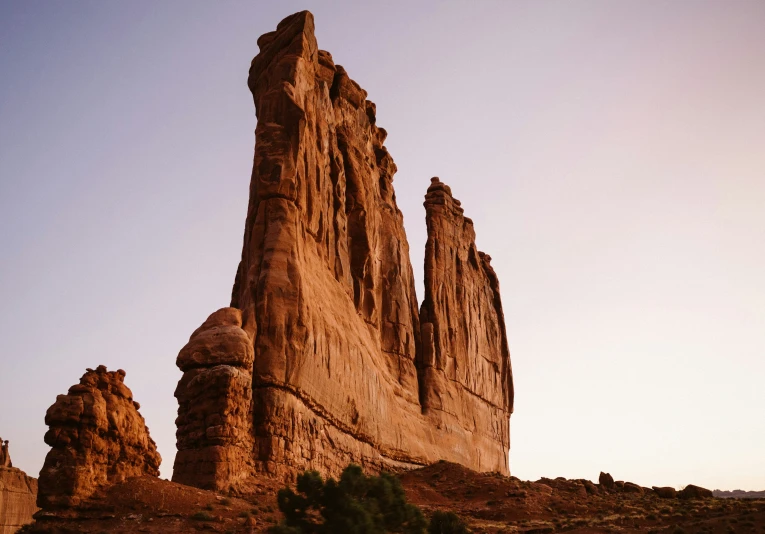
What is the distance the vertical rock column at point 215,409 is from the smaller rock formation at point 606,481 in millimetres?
25794

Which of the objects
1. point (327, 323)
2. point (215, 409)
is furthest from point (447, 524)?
point (327, 323)

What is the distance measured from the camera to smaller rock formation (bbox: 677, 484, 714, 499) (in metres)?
42.8

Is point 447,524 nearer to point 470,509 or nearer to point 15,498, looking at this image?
point 470,509

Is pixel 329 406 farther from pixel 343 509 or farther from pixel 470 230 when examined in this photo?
pixel 470 230

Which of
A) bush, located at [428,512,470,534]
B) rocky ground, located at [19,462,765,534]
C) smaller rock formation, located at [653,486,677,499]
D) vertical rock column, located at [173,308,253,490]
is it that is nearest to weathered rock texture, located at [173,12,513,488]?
vertical rock column, located at [173,308,253,490]

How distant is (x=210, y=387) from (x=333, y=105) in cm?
2175

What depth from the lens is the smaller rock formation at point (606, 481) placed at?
150 ft

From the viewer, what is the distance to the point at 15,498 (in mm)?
29578

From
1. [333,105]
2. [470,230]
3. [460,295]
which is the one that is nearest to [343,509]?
[333,105]

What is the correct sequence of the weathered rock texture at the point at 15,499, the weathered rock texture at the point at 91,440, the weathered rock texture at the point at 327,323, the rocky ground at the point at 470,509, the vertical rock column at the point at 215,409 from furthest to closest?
the weathered rock texture at the point at 15,499
the weathered rock texture at the point at 327,323
the vertical rock column at the point at 215,409
the rocky ground at the point at 470,509
the weathered rock texture at the point at 91,440

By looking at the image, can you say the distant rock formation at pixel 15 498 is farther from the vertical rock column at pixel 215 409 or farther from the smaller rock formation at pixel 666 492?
the smaller rock formation at pixel 666 492

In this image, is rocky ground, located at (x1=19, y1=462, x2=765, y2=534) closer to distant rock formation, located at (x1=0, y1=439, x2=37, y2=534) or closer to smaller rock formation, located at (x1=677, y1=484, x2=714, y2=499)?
smaller rock formation, located at (x1=677, y1=484, x2=714, y2=499)

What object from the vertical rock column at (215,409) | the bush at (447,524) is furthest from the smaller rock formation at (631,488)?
the vertical rock column at (215,409)

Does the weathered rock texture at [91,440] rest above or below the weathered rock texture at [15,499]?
above
